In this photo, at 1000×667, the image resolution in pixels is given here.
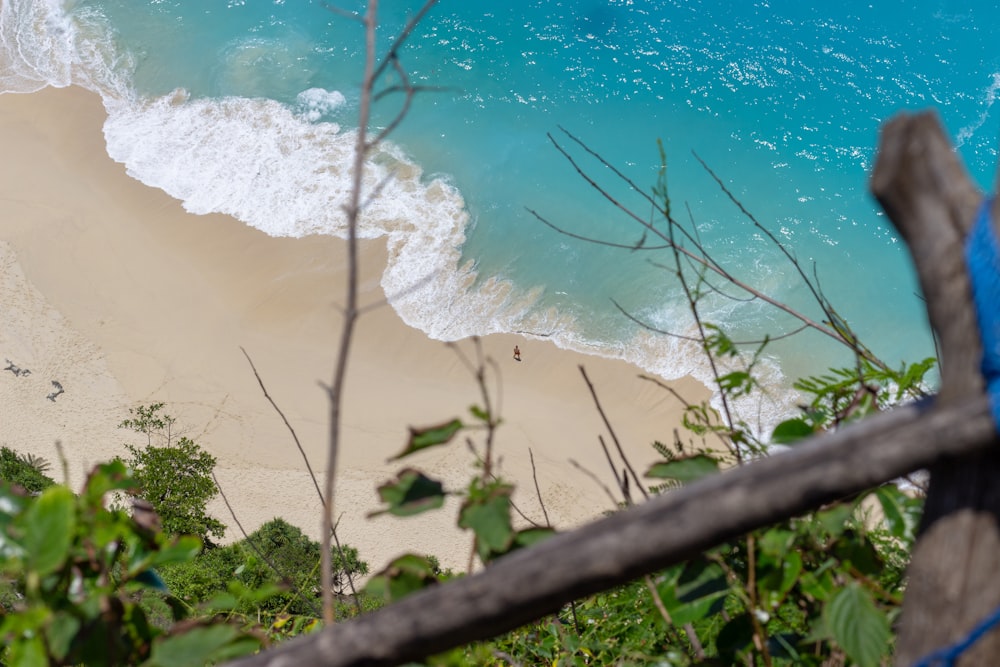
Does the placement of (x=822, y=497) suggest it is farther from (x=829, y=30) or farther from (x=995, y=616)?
(x=829, y=30)

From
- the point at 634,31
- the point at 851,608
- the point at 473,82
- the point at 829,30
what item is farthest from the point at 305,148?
the point at 851,608

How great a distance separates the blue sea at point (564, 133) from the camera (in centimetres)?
1571

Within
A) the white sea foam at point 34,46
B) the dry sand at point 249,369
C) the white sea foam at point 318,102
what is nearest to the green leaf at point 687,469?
the dry sand at point 249,369

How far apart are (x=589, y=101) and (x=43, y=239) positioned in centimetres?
1177

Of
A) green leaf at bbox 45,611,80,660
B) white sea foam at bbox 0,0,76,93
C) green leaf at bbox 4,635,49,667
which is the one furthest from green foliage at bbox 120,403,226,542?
green leaf at bbox 4,635,49,667

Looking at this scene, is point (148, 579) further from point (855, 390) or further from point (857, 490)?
point (855, 390)

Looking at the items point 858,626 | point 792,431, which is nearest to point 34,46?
point 792,431

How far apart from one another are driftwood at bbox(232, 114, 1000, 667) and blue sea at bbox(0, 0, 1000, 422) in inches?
542

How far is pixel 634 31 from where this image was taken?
20078mm

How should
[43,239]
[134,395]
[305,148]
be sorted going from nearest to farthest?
[134,395], [43,239], [305,148]

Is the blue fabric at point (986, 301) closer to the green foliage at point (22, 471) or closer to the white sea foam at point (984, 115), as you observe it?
the green foliage at point (22, 471)

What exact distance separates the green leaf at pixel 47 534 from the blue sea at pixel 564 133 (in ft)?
45.3

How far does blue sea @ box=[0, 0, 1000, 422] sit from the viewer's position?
1571 centimetres

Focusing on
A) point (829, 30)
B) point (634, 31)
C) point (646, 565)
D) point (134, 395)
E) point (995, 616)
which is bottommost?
point (995, 616)
